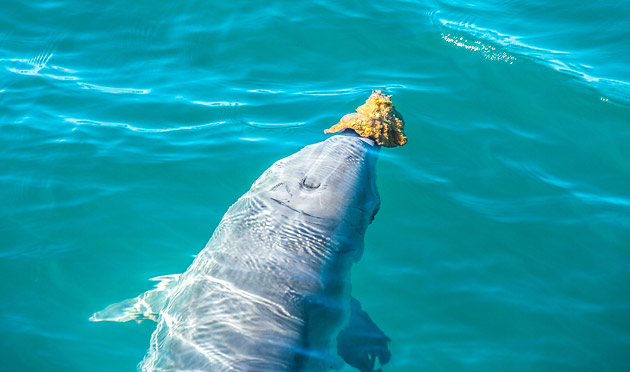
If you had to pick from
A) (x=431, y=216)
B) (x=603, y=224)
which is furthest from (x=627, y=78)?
(x=431, y=216)

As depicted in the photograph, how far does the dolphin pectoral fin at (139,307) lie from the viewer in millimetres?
6402

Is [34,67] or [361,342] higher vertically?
[34,67]

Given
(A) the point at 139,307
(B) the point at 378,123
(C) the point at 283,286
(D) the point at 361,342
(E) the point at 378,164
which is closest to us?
(C) the point at 283,286

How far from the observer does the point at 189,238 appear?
7.68 metres

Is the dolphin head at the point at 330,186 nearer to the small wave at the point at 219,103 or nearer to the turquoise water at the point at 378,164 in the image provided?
the turquoise water at the point at 378,164

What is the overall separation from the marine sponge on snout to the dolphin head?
0.76ft

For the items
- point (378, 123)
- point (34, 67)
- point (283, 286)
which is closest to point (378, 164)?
point (378, 123)

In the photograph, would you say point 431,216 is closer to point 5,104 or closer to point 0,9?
point 5,104

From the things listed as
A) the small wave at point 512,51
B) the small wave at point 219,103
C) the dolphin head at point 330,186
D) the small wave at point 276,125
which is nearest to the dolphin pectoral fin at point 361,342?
the dolphin head at point 330,186

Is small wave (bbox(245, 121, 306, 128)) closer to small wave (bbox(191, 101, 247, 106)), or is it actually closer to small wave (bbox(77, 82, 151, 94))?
small wave (bbox(191, 101, 247, 106))

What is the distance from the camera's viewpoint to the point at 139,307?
6570 millimetres

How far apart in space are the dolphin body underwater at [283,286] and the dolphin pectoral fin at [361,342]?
0.01m

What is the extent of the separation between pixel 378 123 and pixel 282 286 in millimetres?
2676

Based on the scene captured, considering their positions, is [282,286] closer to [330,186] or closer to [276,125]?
[330,186]
